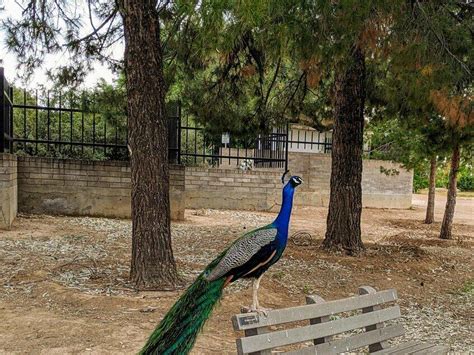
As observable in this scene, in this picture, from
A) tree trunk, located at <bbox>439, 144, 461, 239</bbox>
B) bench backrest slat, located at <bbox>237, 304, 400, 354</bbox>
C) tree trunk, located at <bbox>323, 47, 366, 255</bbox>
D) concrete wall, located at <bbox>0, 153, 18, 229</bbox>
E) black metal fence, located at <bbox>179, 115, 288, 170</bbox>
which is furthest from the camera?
black metal fence, located at <bbox>179, 115, 288, 170</bbox>

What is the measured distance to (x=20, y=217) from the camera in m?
9.53

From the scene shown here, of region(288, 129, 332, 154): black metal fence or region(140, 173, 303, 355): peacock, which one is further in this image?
region(288, 129, 332, 154): black metal fence

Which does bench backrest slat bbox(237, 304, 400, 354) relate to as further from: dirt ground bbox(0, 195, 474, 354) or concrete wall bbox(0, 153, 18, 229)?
concrete wall bbox(0, 153, 18, 229)

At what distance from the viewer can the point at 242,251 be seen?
9.66 ft

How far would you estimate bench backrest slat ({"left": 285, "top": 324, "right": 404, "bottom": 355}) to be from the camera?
266cm

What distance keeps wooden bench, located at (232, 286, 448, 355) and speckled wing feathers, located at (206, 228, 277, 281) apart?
396 millimetres

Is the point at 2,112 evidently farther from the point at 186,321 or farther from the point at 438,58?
the point at 186,321

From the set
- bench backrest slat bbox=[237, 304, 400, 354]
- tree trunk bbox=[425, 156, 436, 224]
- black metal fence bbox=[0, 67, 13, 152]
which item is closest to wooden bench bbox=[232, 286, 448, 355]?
bench backrest slat bbox=[237, 304, 400, 354]

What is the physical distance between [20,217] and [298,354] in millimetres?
8215

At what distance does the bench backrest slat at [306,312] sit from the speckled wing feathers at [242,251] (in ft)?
1.47

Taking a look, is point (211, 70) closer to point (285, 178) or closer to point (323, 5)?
point (323, 5)

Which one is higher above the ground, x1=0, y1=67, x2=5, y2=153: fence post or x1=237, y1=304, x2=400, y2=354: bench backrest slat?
x1=0, y1=67, x2=5, y2=153: fence post

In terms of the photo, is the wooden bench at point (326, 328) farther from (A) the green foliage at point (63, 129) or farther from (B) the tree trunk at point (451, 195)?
(B) the tree trunk at point (451, 195)

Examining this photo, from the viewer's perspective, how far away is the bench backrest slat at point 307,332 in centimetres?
235
